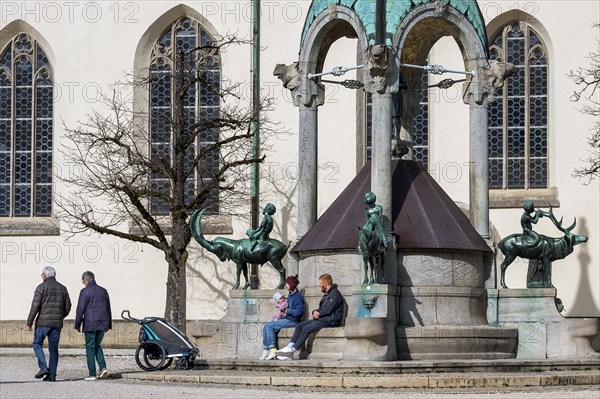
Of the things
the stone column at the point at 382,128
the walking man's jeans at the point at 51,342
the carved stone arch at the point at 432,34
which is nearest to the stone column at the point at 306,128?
the carved stone arch at the point at 432,34

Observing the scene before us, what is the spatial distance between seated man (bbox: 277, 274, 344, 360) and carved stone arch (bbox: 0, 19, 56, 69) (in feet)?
68.8

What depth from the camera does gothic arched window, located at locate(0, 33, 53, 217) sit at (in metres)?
43.3

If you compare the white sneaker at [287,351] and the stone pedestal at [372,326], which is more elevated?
the stone pedestal at [372,326]

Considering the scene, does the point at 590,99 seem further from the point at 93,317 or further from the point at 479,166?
the point at 93,317

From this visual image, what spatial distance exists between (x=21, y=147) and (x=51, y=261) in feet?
11.6

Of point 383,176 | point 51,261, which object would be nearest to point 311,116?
point 383,176

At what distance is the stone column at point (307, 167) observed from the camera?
2677 centimetres

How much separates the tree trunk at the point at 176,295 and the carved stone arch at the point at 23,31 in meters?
8.99

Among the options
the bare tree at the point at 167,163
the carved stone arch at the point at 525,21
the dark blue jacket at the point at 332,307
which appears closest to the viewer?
the dark blue jacket at the point at 332,307

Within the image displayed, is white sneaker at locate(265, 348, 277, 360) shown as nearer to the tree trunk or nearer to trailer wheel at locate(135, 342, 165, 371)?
trailer wheel at locate(135, 342, 165, 371)

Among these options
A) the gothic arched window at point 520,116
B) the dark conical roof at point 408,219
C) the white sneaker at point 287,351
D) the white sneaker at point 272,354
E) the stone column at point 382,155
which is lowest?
the white sneaker at point 272,354

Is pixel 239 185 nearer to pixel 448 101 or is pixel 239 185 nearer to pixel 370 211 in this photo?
pixel 448 101

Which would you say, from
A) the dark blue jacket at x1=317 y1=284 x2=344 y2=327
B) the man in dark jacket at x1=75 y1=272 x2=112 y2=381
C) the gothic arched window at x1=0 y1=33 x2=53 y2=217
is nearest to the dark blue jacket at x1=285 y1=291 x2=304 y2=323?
the dark blue jacket at x1=317 y1=284 x2=344 y2=327

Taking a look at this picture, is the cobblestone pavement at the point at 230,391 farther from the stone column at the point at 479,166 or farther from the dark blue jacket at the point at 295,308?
the stone column at the point at 479,166
